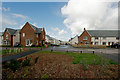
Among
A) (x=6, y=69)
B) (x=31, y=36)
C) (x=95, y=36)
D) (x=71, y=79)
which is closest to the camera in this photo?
(x=71, y=79)

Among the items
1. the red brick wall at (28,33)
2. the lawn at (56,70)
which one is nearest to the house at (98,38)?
the red brick wall at (28,33)

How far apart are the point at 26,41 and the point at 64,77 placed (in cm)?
2501

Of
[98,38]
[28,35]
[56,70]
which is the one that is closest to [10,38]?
[28,35]

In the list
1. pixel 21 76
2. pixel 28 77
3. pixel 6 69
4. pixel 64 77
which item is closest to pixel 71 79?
pixel 64 77

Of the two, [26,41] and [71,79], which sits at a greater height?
[26,41]

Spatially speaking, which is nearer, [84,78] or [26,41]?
[84,78]

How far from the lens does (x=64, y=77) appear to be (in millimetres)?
3096

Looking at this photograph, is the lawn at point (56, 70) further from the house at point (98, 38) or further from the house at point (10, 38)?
the house at point (10, 38)

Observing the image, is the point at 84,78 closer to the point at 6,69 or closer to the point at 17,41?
the point at 6,69

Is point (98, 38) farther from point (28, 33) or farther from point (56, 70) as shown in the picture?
point (28, 33)

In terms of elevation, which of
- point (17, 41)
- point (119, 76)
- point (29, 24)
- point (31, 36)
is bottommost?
point (119, 76)

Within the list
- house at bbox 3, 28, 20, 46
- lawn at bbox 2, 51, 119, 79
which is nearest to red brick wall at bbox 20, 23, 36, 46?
house at bbox 3, 28, 20, 46

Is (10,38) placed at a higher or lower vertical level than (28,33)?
lower

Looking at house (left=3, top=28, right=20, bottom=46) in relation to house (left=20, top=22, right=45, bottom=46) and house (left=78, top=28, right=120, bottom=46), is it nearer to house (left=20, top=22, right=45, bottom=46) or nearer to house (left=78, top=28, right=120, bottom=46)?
house (left=20, top=22, right=45, bottom=46)
